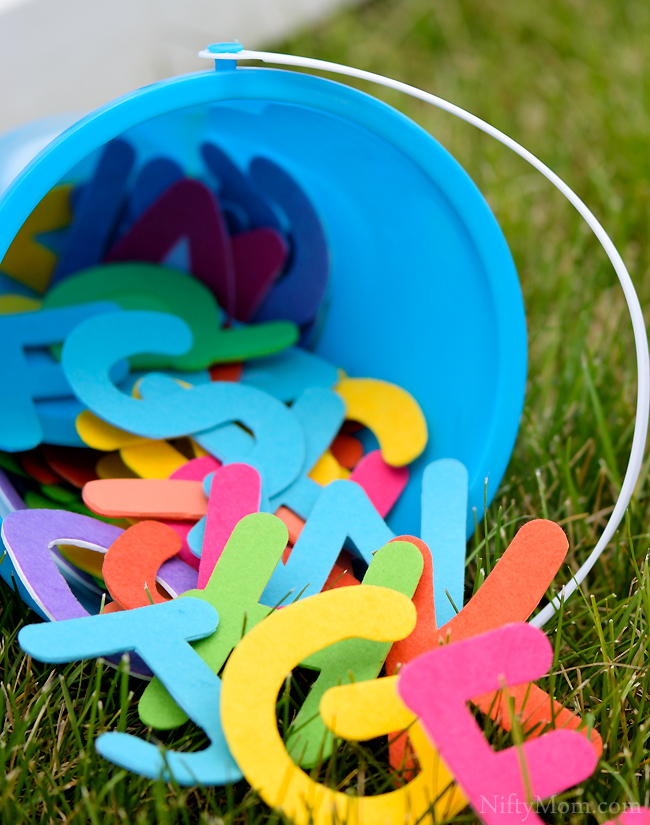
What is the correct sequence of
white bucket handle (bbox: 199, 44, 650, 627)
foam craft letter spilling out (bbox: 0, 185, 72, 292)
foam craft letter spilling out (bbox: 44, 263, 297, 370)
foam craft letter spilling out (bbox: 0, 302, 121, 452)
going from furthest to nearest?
foam craft letter spilling out (bbox: 0, 185, 72, 292) → foam craft letter spilling out (bbox: 44, 263, 297, 370) → foam craft letter spilling out (bbox: 0, 302, 121, 452) → white bucket handle (bbox: 199, 44, 650, 627)

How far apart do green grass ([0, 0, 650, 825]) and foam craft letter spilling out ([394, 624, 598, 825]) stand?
76 millimetres

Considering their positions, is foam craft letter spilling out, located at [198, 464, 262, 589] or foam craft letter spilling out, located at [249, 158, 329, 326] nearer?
foam craft letter spilling out, located at [198, 464, 262, 589]

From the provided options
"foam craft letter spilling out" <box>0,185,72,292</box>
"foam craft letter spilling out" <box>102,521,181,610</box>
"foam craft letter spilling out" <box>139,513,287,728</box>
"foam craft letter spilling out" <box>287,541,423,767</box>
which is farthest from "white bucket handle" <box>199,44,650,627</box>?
"foam craft letter spilling out" <box>0,185,72,292</box>

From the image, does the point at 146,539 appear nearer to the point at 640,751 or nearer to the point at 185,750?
the point at 185,750

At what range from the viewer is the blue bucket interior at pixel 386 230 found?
0.84m

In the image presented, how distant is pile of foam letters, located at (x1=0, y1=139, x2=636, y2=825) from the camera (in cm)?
63

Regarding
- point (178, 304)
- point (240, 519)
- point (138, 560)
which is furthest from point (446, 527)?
point (178, 304)

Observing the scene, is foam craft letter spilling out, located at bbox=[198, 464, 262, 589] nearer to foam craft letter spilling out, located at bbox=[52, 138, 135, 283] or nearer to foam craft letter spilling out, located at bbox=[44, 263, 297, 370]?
foam craft letter spilling out, located at bbox=[44, 263, 297, 370]

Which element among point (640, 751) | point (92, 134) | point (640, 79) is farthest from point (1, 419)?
point (640, 79)

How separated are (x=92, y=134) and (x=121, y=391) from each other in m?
0.38

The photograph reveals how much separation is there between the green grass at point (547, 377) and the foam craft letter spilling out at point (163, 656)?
0.03 meters

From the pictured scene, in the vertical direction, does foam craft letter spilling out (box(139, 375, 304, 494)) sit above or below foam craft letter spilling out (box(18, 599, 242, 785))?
above

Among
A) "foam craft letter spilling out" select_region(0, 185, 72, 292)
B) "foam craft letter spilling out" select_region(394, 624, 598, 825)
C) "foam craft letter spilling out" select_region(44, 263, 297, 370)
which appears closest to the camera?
"foam craft letter spilling out" select_region(394, 624, 598, 825)

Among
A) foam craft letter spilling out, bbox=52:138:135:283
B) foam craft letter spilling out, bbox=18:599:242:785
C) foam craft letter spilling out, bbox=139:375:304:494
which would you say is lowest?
foam craft letter spilling out, bbox=18:599:242:785
